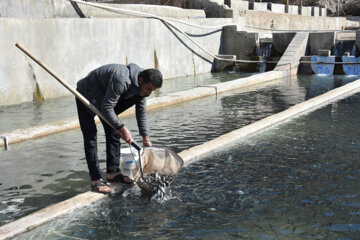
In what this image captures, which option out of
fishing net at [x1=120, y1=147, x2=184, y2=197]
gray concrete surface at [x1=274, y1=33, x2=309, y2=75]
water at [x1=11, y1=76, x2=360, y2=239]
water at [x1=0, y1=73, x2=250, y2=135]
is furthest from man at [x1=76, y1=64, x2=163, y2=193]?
gray concrete surface at [x1=274, y1=33, x2=309, y2=75]

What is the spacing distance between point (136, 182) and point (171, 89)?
8598 mm

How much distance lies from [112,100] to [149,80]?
1.27 ft

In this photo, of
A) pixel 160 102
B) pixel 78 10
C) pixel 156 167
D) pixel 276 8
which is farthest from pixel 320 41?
pixel 156 167

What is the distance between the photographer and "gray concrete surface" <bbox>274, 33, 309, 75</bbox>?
1631 centimetres

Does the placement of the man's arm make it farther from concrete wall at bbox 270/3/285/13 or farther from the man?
concrete wall at bbox 270/3/285/13

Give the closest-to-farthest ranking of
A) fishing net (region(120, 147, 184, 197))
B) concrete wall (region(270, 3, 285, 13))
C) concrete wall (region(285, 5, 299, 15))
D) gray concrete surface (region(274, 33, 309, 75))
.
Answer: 1. fishing net (region(120, 147, 184, 197))
2. gray concrete surface (region(274, 33, 309, 75))
3. concrete wall (region(270, 3, 285, 13))
4. concrete wall (region(285, 5, 299, 15))

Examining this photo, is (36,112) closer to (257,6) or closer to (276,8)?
(257,6)

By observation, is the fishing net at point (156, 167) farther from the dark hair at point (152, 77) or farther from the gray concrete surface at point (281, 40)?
the gray concrete surface at point (281, 40)

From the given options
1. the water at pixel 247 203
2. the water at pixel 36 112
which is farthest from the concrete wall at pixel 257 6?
the water at pixel 247 203

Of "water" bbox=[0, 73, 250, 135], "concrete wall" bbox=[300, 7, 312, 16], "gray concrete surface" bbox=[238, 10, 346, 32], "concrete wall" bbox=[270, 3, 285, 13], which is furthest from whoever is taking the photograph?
"concrete wall" bbox=[300, 7, 312, 16]

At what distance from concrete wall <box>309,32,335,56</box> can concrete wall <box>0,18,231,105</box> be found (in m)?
4.34

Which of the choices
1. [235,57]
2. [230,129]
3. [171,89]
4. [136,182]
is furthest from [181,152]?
[235,57]

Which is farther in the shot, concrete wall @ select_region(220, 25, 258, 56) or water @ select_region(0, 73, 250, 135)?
concrete wall @ select_region(220, 25, 258, 56)

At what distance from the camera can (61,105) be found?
34.7 feet
